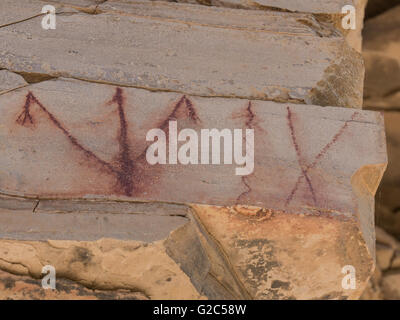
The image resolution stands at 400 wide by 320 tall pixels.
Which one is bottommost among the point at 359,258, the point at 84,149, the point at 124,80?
the point at 359,258

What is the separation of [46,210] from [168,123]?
384mm

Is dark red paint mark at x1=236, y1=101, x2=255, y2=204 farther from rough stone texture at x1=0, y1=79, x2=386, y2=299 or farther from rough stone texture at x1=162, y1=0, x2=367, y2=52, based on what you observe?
rough stone texture at x1=162, y1=0, x2=367, y2=52

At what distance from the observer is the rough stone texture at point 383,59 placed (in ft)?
9.46

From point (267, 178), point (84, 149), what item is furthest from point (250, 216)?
point (84, 149)

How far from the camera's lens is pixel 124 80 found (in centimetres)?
149

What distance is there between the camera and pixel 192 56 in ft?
5.16

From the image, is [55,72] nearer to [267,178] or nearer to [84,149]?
[84,149]

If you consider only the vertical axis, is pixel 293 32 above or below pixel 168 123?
above

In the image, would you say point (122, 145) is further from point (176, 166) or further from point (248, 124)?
point (248, 124)

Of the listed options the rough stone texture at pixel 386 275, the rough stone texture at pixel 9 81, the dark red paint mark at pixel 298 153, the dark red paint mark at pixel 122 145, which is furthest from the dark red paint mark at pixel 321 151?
the rough stone texture at pixel 386 275

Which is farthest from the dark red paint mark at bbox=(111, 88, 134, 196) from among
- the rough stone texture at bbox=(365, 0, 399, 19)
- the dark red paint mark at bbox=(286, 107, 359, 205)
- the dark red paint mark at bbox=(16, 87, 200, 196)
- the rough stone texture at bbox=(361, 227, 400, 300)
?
the rough stone texture at bbox=(365, 0, 399, 19)

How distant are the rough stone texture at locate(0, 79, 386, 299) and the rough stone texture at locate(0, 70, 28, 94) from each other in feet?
0.09

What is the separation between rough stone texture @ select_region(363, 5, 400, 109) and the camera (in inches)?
114

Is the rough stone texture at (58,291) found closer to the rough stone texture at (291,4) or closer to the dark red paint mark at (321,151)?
the dark red paint mark at (321,151)
